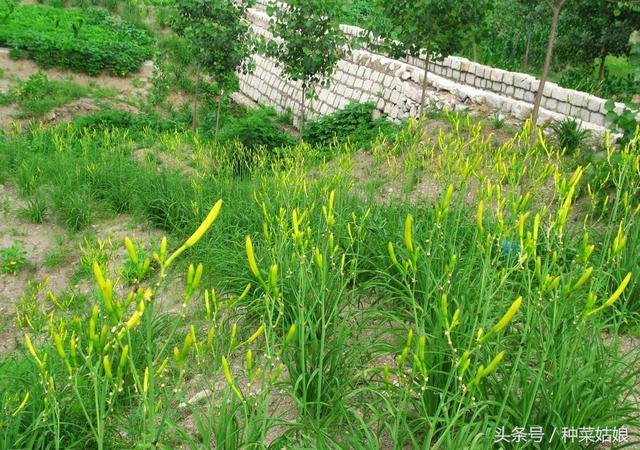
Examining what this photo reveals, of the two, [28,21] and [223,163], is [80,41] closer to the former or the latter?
[28,21]

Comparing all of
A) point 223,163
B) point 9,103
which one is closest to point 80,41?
point 9,103

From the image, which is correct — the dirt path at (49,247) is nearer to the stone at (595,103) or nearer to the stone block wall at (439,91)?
the stone block wall at (439,91)

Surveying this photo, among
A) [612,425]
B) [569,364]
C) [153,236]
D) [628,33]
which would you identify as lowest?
[153,236]

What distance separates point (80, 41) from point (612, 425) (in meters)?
15.9

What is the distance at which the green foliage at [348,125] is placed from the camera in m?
11.5

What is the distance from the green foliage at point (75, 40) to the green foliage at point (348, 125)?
21.0 feet

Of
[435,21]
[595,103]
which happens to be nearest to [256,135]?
[435,21]

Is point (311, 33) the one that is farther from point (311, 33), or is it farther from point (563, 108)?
point (563, 108)

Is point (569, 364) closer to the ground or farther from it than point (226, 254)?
farther from it

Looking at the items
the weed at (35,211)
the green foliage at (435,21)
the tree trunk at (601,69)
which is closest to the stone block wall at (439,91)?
the green foliage at (435,21)

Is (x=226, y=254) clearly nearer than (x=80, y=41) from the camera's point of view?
Yes

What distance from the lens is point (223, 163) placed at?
340 inches

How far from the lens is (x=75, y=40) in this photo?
624 inches

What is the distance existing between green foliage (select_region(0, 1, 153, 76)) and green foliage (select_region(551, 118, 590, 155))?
37.1 feet
